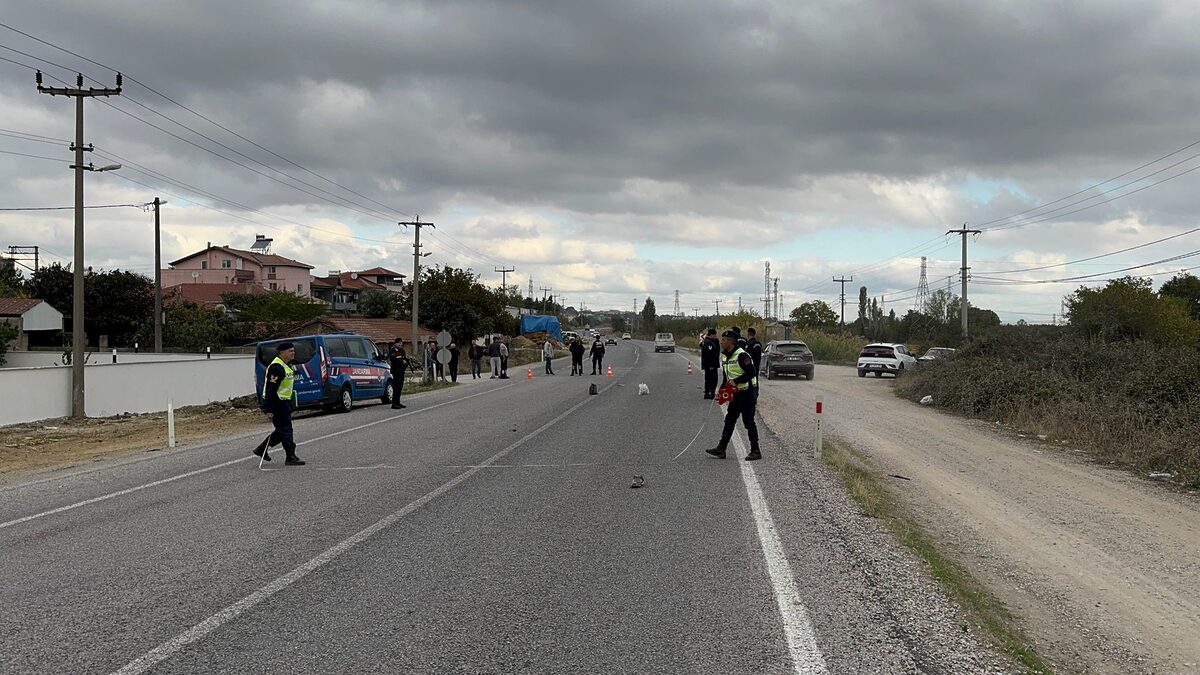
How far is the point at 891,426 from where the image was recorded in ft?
63.6

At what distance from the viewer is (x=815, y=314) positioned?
12081cm

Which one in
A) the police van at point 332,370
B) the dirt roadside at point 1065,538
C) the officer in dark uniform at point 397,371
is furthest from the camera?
the officer in dark uniform at point 397,371

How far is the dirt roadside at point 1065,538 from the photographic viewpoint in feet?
18.8

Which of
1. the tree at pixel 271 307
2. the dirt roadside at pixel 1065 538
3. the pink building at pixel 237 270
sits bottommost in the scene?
the dirt roadside at pixel 1065 538

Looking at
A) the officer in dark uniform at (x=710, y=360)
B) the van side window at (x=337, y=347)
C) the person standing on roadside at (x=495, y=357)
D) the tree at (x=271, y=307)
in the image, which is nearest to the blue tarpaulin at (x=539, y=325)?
the tree at (x=271, y=307)

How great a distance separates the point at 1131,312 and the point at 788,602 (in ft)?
164

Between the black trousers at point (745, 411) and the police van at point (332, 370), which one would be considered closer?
the black trousers at point (745, 411)

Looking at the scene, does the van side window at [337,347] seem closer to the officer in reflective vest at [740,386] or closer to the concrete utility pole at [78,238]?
the concrete utility pole at [78,238]

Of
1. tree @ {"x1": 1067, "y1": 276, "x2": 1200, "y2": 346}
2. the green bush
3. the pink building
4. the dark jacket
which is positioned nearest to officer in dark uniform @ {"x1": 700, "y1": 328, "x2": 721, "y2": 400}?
the dark jacket

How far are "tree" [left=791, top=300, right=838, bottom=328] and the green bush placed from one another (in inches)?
3499

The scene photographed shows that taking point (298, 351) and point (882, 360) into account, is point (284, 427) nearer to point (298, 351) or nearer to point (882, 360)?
point (298, 351)

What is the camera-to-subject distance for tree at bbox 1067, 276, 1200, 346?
46594 mm

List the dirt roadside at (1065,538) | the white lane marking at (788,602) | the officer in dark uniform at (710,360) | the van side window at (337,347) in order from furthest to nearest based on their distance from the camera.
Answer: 1. the officer in dark uniform at (710,360)
2. the van side window at (337,347)
3. the dirt roadside at (1065,538)
4. the white lane marking at (788,602)

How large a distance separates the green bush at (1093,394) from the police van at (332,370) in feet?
48.0
